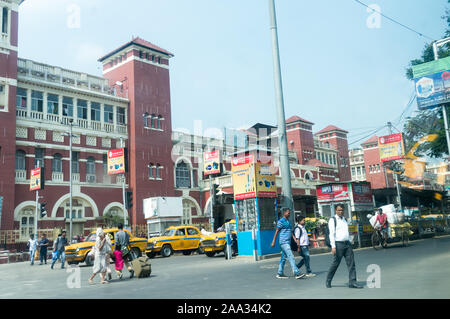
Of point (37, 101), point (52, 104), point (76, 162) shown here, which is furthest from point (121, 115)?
point (37, 101)

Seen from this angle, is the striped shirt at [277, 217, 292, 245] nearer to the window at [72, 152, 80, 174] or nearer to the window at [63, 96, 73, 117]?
the window at [72, 152, 80, 174]

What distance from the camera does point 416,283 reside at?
335 inches

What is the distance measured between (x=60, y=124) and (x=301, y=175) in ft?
109

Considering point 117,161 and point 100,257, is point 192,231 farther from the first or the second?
point 100,257

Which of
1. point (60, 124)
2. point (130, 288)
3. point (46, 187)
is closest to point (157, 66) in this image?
point (60, 124)

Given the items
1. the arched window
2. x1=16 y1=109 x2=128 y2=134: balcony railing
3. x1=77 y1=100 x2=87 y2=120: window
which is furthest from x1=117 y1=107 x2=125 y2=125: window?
the arched window

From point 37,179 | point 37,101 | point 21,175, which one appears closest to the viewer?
point 37,179

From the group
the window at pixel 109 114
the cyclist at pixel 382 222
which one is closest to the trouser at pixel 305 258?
the cyclist at pixel 382 222

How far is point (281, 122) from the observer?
15641mm

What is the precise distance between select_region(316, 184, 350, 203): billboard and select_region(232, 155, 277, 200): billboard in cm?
468

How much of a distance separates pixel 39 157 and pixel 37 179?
16.0 ft

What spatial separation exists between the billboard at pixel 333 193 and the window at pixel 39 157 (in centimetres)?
2184

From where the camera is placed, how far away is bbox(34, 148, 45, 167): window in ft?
107
